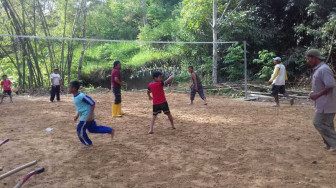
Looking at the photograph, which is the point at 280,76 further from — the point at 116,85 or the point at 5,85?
the point at 5,85

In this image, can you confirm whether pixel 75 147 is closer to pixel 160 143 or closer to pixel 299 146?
pixel 160 143

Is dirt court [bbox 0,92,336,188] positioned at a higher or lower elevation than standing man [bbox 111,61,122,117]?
lower

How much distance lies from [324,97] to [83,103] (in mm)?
3600

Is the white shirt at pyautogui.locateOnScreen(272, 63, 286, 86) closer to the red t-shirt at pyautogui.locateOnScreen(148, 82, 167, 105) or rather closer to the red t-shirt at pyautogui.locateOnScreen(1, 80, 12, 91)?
the red t-shirt at pyautogui.locateOnScreen(148, 82, 167, 105)

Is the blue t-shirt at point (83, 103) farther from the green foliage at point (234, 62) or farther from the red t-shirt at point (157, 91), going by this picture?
the green foliage at point (234, 62)

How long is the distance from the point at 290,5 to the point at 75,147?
40.1 ft

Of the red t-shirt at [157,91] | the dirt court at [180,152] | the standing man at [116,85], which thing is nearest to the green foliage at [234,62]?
the dirt court at [180,152]

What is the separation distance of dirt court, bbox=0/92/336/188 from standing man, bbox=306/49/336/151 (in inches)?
12.0

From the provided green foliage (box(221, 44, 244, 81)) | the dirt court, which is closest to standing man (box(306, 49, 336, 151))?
the dirt court

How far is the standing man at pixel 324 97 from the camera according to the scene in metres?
4.16

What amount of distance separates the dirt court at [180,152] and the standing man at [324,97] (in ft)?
1.00

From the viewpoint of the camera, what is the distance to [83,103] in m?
4.87

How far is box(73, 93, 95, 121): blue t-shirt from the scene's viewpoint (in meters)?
4.77

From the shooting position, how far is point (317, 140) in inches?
199
